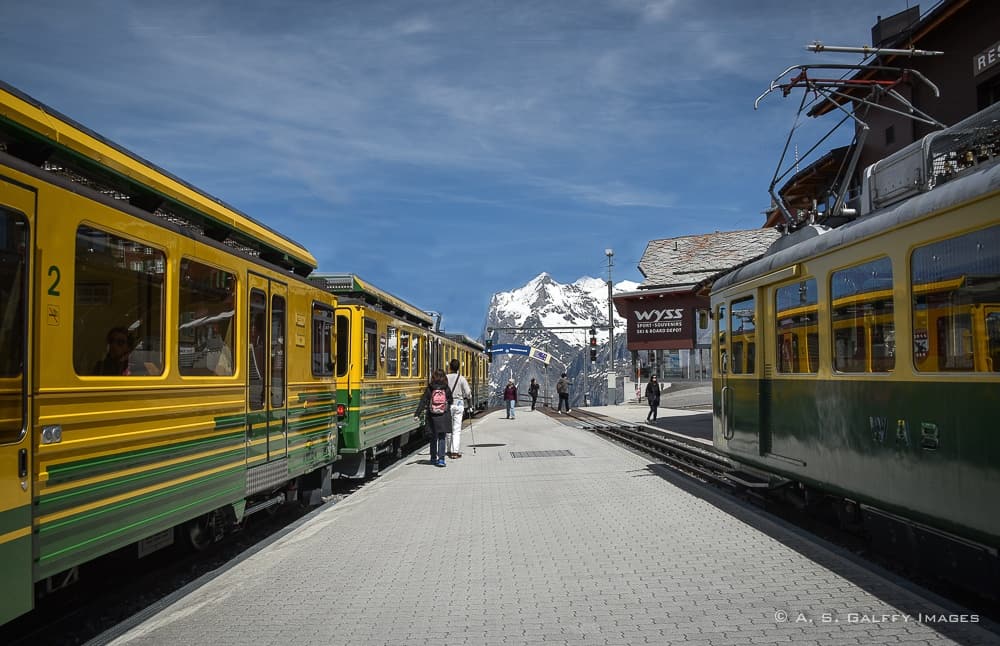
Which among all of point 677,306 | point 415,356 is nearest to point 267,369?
point 415,356

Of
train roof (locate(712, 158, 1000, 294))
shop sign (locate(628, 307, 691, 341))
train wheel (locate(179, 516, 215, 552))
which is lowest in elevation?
train wheel (locate(179, 516, 215, 552))

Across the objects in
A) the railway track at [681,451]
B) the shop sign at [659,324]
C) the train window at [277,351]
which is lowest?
Result: the railway track at [681,451]

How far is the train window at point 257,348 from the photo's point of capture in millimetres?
7301

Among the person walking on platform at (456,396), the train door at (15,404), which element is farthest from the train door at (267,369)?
the person walking on platform at (456,396)

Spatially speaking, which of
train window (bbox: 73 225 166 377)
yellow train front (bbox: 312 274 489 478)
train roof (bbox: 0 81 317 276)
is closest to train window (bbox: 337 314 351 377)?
yellow train front (bbox: 312 274 489 478)

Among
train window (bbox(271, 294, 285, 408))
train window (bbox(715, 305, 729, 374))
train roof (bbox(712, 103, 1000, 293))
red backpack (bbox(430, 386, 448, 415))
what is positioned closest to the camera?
train roof (bbox(712, 103, 1000, 293))

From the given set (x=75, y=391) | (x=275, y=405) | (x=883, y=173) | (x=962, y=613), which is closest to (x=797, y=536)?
(x=962, y=613)

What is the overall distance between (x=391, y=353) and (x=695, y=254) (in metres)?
44.2

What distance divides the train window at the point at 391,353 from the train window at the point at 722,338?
18.8ft

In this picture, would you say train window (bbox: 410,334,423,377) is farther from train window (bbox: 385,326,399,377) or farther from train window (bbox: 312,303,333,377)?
train window (bbox: 312,303,333,377)

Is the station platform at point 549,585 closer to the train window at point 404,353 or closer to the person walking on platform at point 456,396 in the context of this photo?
the person walking on platform at point 456,396

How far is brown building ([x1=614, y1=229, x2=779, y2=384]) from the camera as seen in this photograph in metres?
50.4

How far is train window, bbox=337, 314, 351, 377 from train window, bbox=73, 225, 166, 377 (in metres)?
6.45

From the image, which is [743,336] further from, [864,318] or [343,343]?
[343,343]
